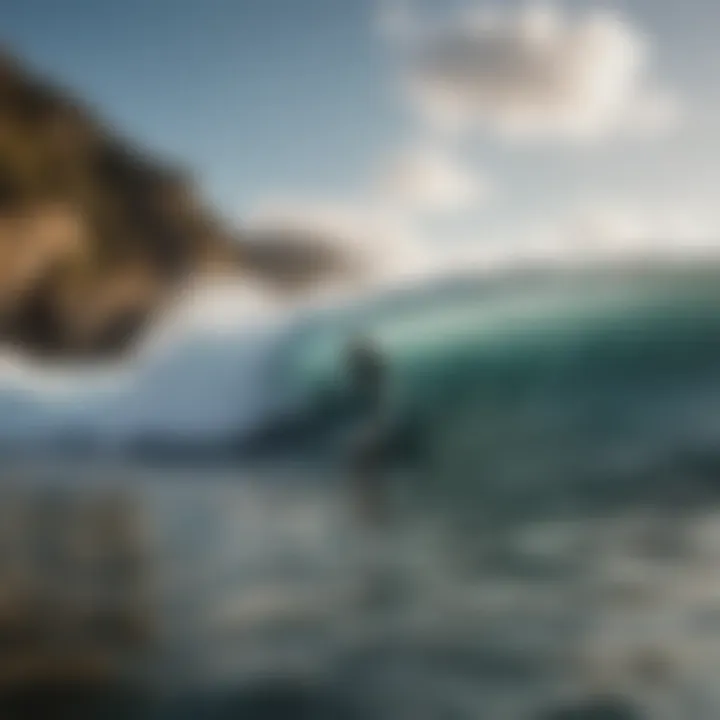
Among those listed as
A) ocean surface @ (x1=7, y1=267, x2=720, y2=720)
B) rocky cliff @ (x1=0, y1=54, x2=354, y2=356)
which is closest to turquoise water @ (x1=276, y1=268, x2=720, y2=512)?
ocean surface @ (x1=7, y1=267, x2=720, y2=720)

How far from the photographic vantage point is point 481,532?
56.8 inches

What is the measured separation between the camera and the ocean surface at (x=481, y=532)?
1.24m

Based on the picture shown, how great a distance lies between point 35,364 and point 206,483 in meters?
0.33

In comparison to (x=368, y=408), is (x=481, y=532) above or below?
below

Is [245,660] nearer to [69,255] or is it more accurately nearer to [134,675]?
[134,675]

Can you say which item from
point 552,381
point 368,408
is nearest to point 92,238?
point 368,408

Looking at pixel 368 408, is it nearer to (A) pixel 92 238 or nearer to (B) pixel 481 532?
(B) pixel 481 532

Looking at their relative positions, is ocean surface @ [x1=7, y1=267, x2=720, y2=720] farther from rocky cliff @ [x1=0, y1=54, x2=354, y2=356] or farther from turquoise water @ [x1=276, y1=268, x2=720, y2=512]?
rocky cliff @ [x1=0, y1=54, x2=354, y2=356]

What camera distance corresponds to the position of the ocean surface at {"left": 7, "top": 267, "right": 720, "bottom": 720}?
1.24 m

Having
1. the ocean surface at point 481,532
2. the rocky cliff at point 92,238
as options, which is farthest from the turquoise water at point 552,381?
the rocky cliff at point 92,238

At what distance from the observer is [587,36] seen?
155 cm

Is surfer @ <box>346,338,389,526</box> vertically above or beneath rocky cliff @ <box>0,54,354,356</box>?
beneath

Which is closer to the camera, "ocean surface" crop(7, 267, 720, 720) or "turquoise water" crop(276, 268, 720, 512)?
"ocean surface" crop(7, 267, 720, 720)

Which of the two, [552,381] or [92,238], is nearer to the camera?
[552,381]
